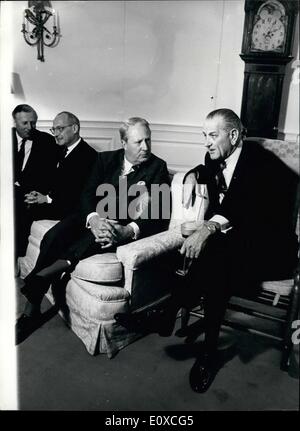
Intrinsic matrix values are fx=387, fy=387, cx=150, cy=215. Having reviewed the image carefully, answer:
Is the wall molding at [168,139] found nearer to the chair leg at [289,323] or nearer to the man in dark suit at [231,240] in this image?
the man in dark suit at [231,240]

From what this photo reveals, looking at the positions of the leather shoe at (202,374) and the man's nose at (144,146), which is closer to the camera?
the leather shoe at (202,374)

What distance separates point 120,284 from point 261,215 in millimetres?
817

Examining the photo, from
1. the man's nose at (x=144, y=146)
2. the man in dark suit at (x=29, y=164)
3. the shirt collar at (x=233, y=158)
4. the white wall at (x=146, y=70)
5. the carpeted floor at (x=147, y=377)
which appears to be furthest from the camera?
the white wall at (x=146, y=70)

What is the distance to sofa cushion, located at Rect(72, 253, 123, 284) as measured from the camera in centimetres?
200

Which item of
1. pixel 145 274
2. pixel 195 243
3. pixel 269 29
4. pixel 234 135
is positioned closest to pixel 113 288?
pixel 145 274

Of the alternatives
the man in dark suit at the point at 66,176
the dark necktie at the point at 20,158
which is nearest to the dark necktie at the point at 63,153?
the man in dark suit at the point at 66,176

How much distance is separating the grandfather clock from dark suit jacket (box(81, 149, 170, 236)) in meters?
1.80

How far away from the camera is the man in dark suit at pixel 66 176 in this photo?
102 inches

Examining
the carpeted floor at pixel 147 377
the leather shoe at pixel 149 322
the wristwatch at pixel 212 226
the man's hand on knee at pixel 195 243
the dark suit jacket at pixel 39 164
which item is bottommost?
the carpeted floor at pixel 147 377

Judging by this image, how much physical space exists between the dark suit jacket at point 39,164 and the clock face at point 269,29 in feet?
6.94

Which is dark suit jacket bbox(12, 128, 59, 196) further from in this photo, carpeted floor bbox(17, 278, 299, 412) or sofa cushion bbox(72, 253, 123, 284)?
carpeted floor bbox(17, 278, 299, 412)

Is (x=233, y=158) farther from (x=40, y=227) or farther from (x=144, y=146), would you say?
(x=40, y=227)

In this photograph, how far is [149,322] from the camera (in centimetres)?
192

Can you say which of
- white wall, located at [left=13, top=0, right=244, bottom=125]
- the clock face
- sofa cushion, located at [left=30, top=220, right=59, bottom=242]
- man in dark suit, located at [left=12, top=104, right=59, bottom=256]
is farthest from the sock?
the clock face
